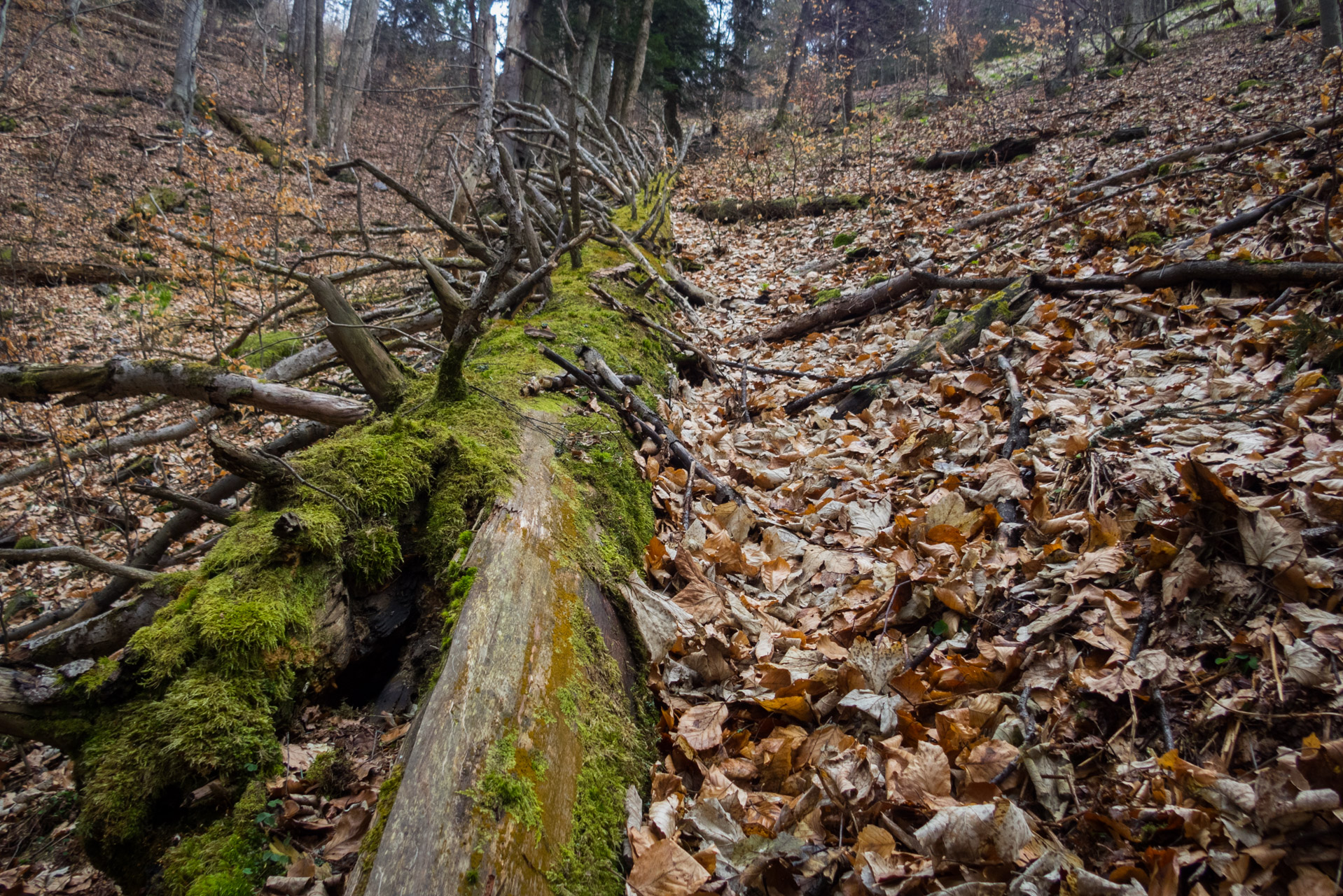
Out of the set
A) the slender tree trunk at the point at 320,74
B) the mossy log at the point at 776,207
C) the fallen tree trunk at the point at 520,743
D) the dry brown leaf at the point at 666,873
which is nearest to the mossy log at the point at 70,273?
the slender tree trunk at the point at 320,74

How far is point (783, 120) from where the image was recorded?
17547 mm

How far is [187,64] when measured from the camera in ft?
45.3

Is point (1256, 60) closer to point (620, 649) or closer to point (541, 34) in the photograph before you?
point (541, 34)

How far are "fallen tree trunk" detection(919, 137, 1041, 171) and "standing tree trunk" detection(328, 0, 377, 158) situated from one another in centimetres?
1530

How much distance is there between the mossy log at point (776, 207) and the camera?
9703 millimetres

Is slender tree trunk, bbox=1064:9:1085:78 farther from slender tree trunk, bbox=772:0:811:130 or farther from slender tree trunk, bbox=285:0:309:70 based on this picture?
slender tree trunk, bbox=285:0:309:70

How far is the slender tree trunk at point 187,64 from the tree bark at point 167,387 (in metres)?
15.2

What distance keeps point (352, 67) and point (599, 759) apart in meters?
20.6

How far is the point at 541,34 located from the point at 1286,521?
13946mm

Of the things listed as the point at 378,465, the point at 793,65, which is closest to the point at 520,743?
the point at 378,465

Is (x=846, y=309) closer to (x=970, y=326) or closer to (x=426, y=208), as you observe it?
(x=970, y=326)

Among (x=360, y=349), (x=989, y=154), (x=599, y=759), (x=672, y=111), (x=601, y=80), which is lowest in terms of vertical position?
(x=599, y=759)

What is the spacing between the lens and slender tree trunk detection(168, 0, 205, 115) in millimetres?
13500

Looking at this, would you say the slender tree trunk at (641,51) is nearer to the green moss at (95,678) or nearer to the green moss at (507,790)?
the green moss at (95,678)
